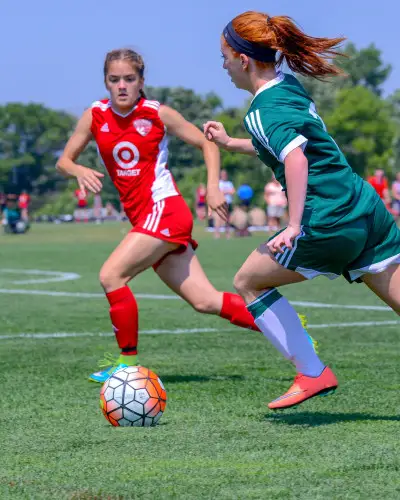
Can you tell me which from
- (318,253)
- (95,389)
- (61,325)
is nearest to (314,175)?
(318,253)

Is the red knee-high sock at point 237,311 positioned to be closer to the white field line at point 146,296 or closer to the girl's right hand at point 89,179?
the girl's right hand at point 89,179

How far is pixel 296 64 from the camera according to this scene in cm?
600

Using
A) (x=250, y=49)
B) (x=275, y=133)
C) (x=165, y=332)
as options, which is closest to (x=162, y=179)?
(x=250, y=49)

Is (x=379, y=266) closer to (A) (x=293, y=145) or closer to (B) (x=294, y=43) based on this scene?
(A) (x=293, y=145)

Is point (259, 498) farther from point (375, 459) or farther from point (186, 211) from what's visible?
point (186, 211)

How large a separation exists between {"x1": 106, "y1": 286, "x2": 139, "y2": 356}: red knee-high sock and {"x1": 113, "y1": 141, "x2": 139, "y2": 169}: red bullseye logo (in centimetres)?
88

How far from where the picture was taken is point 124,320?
26.1 feet

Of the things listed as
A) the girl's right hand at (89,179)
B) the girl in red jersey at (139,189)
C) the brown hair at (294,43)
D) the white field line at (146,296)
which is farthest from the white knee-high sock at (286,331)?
the white field line at (146,296)

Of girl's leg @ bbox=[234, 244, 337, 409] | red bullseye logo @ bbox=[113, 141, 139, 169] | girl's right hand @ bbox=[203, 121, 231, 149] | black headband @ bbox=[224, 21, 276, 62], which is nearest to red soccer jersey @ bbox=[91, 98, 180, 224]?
red bullseye logo @ bbox=[113, 141, 139, 169]

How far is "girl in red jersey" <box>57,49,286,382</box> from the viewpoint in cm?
799

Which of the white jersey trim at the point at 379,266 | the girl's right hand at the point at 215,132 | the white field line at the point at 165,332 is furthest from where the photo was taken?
the white field line at the point at 165,332

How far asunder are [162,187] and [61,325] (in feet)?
12.8

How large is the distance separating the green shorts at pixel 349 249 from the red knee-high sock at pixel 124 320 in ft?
7.10

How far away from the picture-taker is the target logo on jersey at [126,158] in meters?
8.13
